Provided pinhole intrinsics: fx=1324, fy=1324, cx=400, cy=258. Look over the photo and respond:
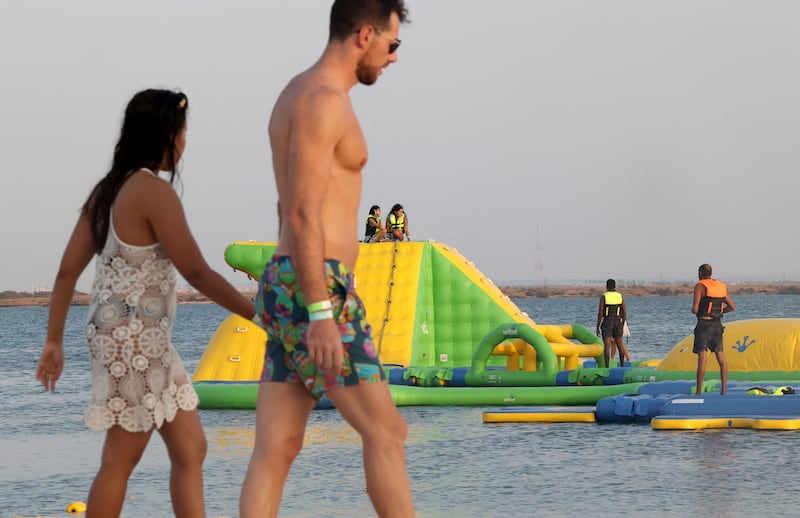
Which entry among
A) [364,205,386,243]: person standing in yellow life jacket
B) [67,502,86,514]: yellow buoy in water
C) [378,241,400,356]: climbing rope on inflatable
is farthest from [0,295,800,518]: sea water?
[364,205,386,243]: person standing in yellow life jacket

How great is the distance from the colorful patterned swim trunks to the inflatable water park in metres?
7.64

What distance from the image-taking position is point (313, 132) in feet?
12.5

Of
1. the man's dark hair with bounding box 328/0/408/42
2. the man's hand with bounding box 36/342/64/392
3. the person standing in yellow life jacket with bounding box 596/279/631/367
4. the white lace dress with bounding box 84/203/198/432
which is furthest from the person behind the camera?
the person standing in yellow life jacket with bounding box 596/279/631/367

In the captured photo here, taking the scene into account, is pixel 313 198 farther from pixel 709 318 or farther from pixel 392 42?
pixel 709 318

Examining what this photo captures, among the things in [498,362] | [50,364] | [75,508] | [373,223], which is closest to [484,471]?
[75,508]

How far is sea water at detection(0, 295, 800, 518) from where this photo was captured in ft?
24.3

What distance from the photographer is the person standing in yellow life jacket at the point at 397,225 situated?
17.9 metres

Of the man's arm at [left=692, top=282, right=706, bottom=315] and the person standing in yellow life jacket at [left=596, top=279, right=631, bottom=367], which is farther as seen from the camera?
the person standing in yellow life jacket at [left=596, top=279, right=631, bottom=367]

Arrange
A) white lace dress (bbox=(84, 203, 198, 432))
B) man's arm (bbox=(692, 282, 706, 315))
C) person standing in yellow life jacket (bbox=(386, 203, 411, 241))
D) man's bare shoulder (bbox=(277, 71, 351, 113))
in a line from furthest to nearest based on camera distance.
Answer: person standing in yellow life jacket (bbox=(386, 203, 411, 241)) < man's arm (bbox=(692, 282, 706, 315)) < white lace dress (bbox=(84, 203, 198, 432)) < man's bare shoulder (bbox=(277, 71, 351, 113))

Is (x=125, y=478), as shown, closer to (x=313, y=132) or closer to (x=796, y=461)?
(x=313, y=132)

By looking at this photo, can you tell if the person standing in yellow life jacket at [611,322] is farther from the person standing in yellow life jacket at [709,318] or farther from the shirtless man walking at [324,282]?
the shirtless man walking at [324,282]

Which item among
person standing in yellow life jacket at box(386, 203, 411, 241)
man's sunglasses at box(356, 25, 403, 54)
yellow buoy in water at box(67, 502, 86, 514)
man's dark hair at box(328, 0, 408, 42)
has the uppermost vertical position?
person standing in yellow life jacket at box(386, 203, 411, 241)

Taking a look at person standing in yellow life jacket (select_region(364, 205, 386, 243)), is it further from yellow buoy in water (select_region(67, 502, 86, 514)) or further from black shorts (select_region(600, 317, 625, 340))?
yellow buoy in water (select_region(67, 502, 86, 514))

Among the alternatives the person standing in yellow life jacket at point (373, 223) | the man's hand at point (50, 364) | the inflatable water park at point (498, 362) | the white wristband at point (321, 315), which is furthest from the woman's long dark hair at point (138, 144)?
the person standing in yellow life jacket at point (373, 223)
